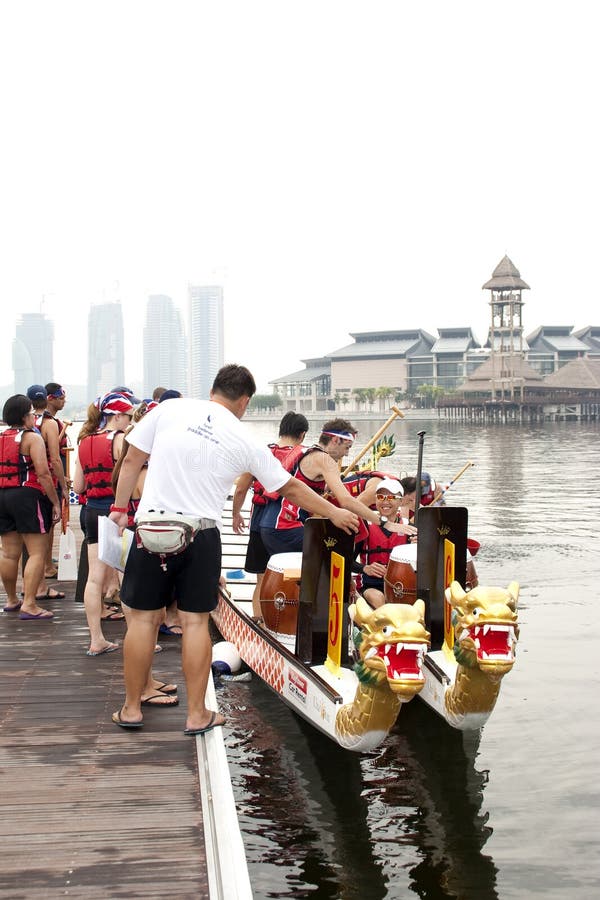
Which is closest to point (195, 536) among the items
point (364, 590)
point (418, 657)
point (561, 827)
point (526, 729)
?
point (418, 657)

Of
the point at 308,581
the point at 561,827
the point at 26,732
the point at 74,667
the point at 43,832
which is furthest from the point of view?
the point at 74,667

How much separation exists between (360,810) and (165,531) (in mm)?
2580

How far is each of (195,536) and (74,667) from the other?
97.7 inches

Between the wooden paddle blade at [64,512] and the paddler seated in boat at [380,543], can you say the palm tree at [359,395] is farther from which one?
the paddler seated in boat at [380,543]

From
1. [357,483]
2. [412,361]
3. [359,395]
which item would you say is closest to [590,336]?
[412,361]

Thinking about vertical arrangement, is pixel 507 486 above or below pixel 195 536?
below

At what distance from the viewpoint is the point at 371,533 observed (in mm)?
8469

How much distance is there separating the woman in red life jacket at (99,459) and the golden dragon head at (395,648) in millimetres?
2855

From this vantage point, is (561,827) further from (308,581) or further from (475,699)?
(308,581)

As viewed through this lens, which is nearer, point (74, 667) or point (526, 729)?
point (74, 667)

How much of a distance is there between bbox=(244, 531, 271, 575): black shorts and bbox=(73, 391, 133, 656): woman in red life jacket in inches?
57.1

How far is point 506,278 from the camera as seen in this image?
13000 cm

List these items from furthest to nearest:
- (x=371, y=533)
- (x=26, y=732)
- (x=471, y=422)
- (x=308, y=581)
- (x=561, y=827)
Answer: (x=471, y=422) < (x=371, y=533) < (x=308, y=581) < (x=561, y=827) < (x=26, y=732)

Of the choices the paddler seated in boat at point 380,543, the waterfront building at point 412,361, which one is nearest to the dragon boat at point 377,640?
the paddler seated in boat at point 380,543
